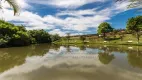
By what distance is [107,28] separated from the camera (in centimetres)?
7688

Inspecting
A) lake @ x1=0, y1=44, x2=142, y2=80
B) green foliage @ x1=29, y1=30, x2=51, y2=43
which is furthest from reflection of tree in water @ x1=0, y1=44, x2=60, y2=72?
green foliage @ x1=29, y1=30, x2=51, y2=43

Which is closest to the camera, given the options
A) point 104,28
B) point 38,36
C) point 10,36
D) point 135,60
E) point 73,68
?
point 73,68

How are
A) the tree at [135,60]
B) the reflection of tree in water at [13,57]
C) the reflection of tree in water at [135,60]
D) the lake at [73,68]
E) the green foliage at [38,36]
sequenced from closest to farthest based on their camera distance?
the lake at [73,68] < the tree at [135,60] < the reflection of tree in water at [135,60] < the reflection of tree in water at [13,57] < the green foliage at [38,36]

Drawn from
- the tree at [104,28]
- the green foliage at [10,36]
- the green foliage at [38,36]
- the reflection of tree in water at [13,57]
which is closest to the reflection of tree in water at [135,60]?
the reflection of tree in water at [13,57]

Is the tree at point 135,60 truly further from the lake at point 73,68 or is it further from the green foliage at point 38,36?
the green foliage at point 38,36

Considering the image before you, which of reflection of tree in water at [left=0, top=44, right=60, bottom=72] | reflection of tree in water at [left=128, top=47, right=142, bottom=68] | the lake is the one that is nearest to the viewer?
the lake

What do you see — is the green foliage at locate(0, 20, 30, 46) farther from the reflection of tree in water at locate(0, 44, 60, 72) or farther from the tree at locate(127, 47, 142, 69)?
the tree at locate(127, 47, 142, 69)

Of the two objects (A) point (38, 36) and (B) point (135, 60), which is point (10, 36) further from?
(B) point (135, 60)

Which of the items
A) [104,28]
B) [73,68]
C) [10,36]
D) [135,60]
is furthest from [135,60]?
[104,28]

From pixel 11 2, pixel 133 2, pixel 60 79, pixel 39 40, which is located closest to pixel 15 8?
pixel 11 2

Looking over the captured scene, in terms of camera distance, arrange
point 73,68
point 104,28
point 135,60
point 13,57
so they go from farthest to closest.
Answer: point 104,28 → point 13,57 → point 135,60 → point 73,68

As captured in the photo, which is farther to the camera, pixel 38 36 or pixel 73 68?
pixel 38 36

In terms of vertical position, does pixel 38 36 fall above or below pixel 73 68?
above

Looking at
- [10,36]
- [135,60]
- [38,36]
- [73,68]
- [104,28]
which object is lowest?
[73,68]
